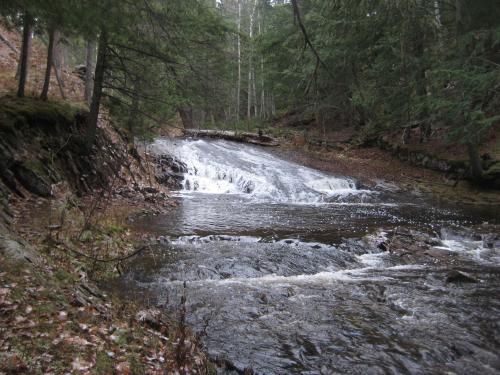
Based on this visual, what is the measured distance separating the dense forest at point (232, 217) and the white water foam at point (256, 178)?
0.34 ft

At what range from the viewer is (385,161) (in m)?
21.4

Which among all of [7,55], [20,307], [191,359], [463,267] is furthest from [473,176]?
[7,55]

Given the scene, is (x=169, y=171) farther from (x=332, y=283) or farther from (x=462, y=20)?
(x=462, y=20)

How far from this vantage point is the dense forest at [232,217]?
4332 mm

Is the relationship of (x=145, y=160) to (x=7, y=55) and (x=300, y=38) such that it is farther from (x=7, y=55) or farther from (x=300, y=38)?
(x=300, y=38)

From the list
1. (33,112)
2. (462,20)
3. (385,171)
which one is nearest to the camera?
(33,112)

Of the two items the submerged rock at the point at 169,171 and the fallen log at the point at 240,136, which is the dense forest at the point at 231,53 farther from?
the fallen log at the point at 240,136

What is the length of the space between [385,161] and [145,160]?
40.7 ft

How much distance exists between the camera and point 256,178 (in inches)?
676

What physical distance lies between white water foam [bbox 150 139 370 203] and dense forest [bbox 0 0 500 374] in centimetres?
11

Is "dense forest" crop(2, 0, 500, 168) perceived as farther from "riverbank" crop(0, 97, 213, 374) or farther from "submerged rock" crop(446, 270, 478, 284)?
"submerged rock" crop(446, 270, 478, 284)

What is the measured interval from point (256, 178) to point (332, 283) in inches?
417

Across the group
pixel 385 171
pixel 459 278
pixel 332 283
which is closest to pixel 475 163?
pixel 385 171

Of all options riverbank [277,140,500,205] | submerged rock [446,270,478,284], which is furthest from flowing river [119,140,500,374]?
riverbank [277,140,500,205]
